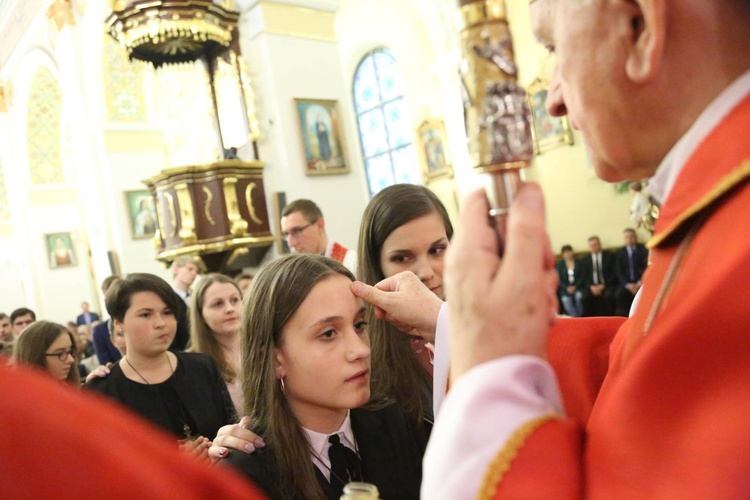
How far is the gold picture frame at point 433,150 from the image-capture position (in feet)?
46.1

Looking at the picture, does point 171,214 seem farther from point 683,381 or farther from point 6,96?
point 6,96

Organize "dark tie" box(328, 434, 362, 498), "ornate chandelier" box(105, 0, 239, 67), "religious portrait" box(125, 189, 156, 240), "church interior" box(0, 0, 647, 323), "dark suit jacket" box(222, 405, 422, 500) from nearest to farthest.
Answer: "dark suit jacket" box(222, 405, 422, 500) < "dark tie" box(328, 434, 362, 498) < "ornate chandelier" box(105, 0, 239, 67) < "church interior" box(0, 0, 647, 323) < "religious portrait" box(125, 189, 156, 240)

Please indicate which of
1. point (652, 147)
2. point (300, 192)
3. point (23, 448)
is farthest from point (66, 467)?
point (300, 192)

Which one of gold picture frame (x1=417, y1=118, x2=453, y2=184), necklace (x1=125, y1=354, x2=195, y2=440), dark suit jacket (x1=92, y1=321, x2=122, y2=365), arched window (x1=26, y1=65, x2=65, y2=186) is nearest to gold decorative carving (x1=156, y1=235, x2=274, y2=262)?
dark suit jacket (x1=92, y1=321, x2=122, y2=365)

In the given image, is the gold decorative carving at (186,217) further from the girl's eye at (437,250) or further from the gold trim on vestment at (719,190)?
the gold trim on vestment at (719,190)

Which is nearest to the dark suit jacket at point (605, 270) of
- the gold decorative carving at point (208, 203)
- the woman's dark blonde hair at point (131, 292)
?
the gold decorative carving at point (208, 203)

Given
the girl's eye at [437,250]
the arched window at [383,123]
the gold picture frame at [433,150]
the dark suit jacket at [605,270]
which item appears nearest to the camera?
the girl's eye at [437,250]

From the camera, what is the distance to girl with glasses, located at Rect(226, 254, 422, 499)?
1973mm

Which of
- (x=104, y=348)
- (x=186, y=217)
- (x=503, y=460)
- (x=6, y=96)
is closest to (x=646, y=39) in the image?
(x=503, y=460)

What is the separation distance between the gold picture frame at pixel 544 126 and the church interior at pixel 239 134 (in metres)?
0.03

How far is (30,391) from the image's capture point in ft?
1.71

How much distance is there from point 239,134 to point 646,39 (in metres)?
7.81

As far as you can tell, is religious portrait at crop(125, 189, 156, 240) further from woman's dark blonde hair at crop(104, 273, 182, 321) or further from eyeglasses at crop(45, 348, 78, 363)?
woman's dark blonde hair at crop(104, 273, 182, 321)

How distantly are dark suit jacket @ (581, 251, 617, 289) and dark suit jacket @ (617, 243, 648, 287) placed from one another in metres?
0.12
